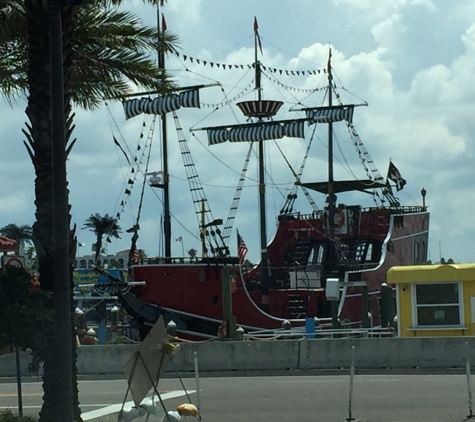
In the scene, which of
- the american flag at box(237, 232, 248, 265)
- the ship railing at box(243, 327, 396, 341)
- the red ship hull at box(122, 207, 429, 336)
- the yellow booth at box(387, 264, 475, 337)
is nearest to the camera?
the yellow booth at box(387, 264, 475, 337)

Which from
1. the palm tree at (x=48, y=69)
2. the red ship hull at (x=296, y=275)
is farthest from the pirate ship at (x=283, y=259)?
the palm tree at (x=48, y=69)

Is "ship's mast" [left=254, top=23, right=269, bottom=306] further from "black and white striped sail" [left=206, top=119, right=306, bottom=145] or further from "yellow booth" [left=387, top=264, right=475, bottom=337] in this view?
"yellow booth" [left=387, top=264, right=475, bottom=337]

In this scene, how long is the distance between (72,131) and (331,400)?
672cm

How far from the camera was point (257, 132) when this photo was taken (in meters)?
53.4

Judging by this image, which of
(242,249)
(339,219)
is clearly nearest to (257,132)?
(339,219)

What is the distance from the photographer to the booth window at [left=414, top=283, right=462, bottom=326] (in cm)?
2364

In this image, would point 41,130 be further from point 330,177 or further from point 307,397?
point 330,177

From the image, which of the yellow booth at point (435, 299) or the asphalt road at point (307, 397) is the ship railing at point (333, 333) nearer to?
the yellow booth at point (435, 299)

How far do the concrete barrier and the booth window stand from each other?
6.95 ft

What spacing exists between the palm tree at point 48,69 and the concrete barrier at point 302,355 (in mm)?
8672

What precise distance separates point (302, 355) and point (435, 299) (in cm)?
390

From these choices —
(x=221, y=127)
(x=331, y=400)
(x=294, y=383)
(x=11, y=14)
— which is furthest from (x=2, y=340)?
(x=221, y=127)

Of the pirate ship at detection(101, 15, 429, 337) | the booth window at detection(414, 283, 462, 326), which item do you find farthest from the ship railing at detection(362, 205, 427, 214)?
the booth window at detection(414, 283, 462, 326)

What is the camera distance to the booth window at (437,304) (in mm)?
23641
